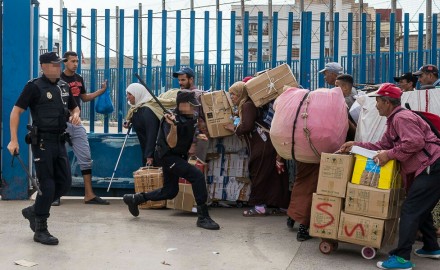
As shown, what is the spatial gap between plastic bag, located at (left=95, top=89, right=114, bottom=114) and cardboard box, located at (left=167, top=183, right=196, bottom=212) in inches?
64.9

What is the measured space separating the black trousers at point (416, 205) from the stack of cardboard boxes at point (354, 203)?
16 cm

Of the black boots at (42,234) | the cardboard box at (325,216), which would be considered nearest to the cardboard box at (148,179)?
the black boots at (42,234)

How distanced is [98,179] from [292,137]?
357 centimetres

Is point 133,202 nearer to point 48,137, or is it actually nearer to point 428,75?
point 48,137

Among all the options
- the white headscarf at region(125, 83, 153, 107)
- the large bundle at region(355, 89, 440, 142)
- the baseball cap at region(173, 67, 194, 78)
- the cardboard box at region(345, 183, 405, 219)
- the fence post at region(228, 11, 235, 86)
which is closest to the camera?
the cardboard box at region(345, 183, 405, 219)

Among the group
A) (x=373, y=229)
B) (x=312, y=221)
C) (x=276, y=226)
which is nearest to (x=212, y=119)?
(x=276, y=226)

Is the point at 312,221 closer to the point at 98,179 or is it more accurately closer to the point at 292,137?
the point at 292,137

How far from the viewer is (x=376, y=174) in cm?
593

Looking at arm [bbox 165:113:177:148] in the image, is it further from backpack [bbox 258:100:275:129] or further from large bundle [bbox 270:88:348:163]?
backpack [bbox 258:100:275:129]

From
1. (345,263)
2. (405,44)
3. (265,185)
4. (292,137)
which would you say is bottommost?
(345,263)

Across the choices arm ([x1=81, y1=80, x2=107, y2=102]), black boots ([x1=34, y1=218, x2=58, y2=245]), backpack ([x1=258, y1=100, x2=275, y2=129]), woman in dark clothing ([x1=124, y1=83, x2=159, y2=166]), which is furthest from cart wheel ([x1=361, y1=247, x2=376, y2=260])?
arm ([x1=81, y1=80, x2=107, y2=102])

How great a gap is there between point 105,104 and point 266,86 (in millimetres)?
2455

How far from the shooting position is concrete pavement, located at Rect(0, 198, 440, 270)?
235 inches

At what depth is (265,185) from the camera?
8086mm
